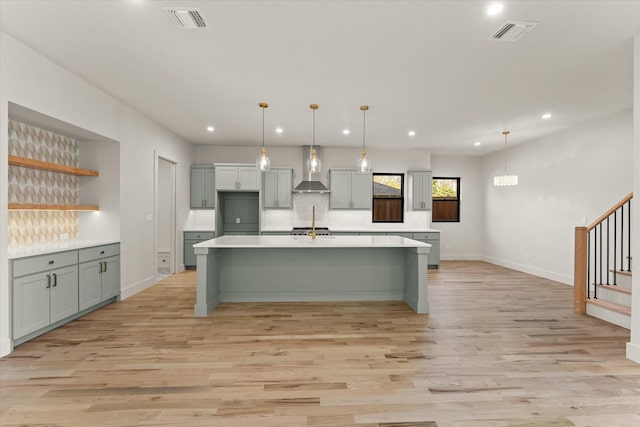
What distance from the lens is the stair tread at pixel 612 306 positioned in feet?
12.4

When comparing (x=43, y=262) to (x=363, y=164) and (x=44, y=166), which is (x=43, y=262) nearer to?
(x=44, y=166)

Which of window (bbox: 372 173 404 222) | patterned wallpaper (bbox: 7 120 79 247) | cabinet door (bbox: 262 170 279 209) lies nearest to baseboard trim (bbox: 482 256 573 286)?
window (bbox: 372 173 404 222)

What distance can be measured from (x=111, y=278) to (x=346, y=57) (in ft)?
13.6

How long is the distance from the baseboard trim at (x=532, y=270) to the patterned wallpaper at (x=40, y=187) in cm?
810

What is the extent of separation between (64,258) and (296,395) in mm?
3064

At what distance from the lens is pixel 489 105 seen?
4785 mm

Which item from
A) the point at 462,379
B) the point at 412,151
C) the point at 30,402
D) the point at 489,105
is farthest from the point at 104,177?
the point at 412,151

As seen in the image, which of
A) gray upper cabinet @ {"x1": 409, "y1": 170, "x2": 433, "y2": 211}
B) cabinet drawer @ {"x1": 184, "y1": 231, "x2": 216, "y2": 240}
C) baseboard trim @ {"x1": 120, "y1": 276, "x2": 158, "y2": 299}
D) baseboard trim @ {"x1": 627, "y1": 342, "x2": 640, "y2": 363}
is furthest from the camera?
gray upper cabinet @ {"x1": 409, "y1": 170, "x2": 433, "y2": 211}

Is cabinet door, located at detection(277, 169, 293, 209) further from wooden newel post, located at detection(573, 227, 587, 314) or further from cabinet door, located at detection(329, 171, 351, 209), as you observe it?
wooden newel post, located at detection(573, 227, 587, 314)

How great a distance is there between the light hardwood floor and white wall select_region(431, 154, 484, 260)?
14.6ft

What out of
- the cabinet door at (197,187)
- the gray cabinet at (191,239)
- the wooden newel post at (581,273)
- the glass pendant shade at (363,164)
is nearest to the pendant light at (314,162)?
the glass pendant shade at (363,164)

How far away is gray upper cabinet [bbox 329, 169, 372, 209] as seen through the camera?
25.2ft

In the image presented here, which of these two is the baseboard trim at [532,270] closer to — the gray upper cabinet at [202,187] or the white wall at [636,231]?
the white wall at [636,231]

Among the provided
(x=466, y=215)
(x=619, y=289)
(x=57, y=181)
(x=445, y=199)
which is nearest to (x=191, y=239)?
(x=57, y=181)
